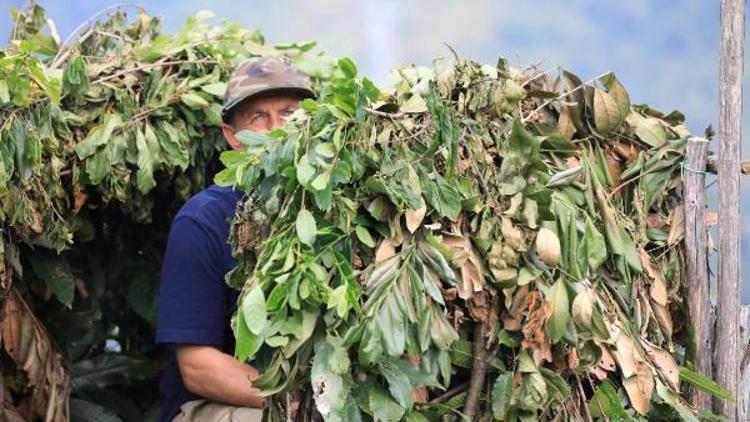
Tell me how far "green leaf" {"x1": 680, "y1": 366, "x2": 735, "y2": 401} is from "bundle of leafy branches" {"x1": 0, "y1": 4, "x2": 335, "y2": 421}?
2283 mm

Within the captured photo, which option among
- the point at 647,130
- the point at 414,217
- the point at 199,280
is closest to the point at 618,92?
the point at 647,130

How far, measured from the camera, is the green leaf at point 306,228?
128 inches

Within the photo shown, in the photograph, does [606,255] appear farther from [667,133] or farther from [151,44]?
[151,44]

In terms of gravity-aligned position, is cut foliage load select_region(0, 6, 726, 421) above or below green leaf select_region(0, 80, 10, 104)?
below

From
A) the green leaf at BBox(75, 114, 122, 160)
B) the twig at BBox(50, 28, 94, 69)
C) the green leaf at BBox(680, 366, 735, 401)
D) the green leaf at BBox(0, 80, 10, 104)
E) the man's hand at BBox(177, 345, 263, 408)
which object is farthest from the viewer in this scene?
the twig at BBox(50, 28, 94, 69)

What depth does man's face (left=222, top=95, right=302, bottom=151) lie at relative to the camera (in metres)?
4.69

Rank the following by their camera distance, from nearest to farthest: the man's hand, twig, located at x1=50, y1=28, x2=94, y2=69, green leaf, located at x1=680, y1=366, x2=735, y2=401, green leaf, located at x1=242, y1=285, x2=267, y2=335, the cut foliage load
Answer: green leaf, located at x1=242, y1=285, x2=267, y2=335 → the cut foliage load → green leaf, located at x1=680, y1=366, x2=735, y2=401 → the man's hand → twig, located at x1=50, y1=28, x2=94, y2=69

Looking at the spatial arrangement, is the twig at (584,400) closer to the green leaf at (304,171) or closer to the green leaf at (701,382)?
the green leaf at (701,382)

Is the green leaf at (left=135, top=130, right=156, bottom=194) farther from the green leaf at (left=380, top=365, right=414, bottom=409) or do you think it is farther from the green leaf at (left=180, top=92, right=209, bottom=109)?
the green leaf at (left=380, top=365, right=414, bottom=409)

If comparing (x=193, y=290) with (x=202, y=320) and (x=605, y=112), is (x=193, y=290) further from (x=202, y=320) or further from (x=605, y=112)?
(x=605, y=112)

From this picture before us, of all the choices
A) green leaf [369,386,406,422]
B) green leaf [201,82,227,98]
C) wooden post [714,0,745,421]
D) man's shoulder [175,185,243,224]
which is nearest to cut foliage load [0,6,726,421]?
green leaf [369,386,406,422]

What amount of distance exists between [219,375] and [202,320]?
198 millimetres

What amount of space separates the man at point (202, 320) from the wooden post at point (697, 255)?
148 centimetres

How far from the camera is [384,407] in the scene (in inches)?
128
